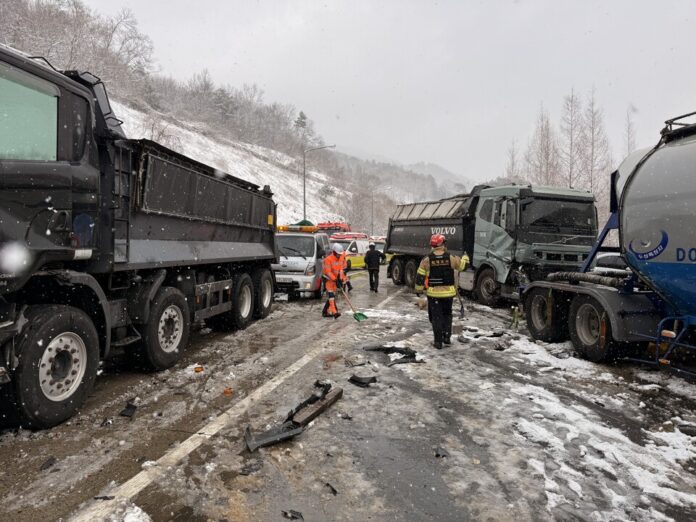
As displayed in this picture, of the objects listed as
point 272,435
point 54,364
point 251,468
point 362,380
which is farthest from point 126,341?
point 362,380

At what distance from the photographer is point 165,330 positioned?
19.5ft

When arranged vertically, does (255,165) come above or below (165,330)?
above

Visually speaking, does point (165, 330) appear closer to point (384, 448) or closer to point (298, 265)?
point (384, 448)

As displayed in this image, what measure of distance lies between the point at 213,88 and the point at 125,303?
103548mm

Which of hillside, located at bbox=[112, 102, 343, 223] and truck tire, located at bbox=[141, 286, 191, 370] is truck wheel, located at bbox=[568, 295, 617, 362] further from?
hillside, located at bbox=[112, 102, 343, 223]

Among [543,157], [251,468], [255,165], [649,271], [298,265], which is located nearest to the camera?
[251,468]

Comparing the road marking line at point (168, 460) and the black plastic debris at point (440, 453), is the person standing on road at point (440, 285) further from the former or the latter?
the black plastic debris at point (440, 453)

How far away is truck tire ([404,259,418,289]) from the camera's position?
57.5 feet

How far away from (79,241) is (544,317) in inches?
294

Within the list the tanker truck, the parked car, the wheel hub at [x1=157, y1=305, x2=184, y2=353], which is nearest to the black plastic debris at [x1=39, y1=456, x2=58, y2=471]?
the wheel hub at [x1=157, y1=305, x2=184, y2=353]

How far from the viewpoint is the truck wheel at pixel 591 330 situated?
21.3 feet

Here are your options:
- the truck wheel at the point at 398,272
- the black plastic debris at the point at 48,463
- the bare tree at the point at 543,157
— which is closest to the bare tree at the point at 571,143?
the bare tree at the point at 543,157

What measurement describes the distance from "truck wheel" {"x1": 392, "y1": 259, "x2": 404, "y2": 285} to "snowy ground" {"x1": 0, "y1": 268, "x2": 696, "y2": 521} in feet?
40.5

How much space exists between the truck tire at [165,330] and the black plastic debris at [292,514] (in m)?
3.37
